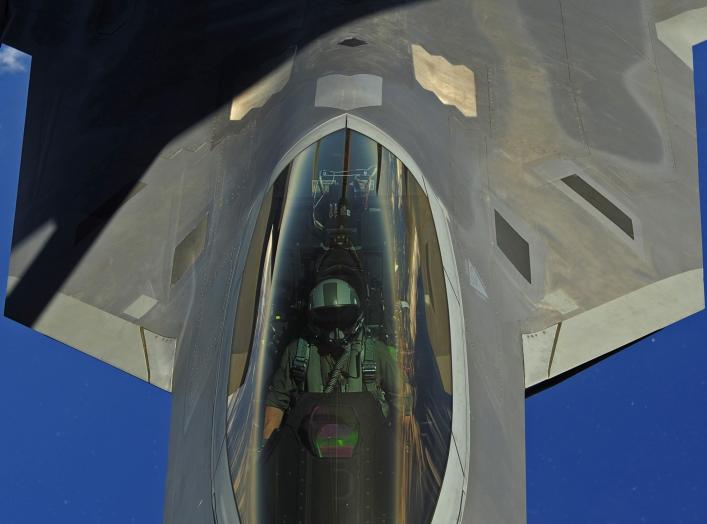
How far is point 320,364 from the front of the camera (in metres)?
6.18

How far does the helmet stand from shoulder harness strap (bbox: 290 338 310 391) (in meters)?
0.14

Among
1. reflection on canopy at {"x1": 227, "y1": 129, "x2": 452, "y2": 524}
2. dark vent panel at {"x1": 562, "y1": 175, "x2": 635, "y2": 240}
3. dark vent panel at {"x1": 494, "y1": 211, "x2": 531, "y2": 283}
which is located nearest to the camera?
reflection on canopy at {"x1": 227, "y1": 129, "x2": 452, "y2": 524}

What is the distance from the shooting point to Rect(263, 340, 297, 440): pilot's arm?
593cm

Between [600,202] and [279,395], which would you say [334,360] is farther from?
[600,202]

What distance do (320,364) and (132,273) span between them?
273 centimetres

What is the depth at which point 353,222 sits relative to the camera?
6711 millimetres

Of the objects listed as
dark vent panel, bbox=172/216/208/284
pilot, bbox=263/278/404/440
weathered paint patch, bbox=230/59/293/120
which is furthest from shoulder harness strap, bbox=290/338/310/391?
weathered paint patch, bbox=230/59/293/120

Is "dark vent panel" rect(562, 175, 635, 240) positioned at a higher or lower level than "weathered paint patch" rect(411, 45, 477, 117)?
lower

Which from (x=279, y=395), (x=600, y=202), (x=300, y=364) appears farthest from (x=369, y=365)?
(x=600, y=202)

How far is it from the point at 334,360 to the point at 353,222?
0.99 metres

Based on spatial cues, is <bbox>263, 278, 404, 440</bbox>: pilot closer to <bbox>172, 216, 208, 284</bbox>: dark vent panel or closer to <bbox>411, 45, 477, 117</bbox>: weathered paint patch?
<bbox>172, 216, 208, 284</bbox>: dark vent panel

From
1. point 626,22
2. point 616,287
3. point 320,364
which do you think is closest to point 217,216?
point 320,364

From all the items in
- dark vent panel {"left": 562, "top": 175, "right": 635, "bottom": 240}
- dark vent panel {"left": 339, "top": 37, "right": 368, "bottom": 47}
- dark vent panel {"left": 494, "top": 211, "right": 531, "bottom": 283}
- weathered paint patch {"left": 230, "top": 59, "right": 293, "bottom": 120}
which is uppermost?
dark vent panel {"left": 339, "top": 37, "right": 368, "bottom": 47}

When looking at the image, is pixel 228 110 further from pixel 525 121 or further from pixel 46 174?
pixel 525 121
